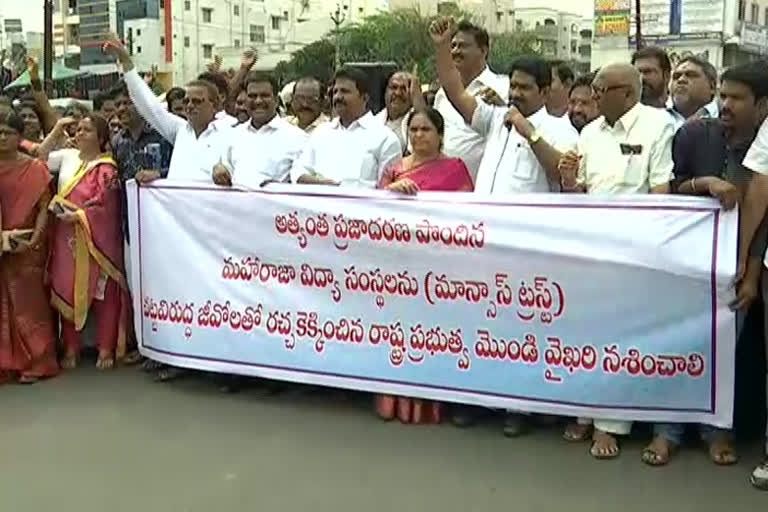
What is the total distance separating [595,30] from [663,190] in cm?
5795

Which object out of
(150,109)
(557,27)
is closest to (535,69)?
(150,109)

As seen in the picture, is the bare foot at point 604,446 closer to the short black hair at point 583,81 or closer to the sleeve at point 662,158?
the sleeve at point 662,158

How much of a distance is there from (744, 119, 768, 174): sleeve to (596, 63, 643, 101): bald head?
0.62m

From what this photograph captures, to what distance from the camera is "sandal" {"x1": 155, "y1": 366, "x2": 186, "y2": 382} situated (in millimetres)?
5254

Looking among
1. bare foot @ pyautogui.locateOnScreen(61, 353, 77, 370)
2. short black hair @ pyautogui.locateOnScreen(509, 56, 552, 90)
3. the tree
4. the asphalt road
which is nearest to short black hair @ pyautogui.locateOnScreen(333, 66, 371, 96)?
short black hair @ pyautogui.locateOnScreen(509, 56, 552, 90)

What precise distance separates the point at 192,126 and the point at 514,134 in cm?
196

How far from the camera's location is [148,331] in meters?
5.24

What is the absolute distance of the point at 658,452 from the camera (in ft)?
12.9

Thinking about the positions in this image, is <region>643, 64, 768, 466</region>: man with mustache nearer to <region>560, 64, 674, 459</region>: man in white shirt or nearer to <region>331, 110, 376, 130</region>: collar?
<region>560, 64, 674, 459</region>: man in white shirt

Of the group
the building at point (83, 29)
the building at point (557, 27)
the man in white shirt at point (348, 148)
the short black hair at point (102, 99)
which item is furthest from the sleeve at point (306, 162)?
the building at point (557, 27)

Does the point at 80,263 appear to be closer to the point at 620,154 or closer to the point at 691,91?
the point at 620,154

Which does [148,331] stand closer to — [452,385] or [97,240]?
[97,240]

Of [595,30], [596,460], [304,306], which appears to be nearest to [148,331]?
[304,306]

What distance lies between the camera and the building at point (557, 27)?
6994cm
